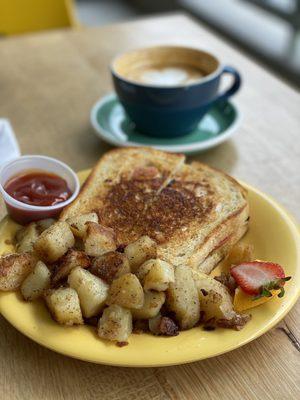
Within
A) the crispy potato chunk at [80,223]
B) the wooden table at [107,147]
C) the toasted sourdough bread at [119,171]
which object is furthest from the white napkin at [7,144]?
the crispy potato chunk at [80,223]

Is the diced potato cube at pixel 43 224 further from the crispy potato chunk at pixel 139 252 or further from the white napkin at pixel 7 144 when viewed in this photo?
the white napkin at pixel 7 144

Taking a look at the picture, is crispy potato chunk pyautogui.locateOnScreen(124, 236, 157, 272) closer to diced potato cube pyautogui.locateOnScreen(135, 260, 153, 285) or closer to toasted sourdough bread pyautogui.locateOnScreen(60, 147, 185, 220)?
diced potato cube pyautogui.locateOnScreen(135, 260, 153, 285)

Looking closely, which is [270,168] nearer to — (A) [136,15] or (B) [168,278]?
(B) [168,278]

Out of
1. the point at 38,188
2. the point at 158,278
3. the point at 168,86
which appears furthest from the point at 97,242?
the point at 168,86

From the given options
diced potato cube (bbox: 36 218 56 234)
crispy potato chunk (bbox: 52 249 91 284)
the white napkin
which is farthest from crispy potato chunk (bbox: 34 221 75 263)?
the white napkin

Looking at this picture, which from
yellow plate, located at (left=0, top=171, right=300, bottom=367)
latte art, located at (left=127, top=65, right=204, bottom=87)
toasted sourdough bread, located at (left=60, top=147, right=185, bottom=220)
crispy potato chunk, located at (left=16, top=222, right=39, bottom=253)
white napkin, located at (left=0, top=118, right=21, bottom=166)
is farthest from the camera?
latte art, located at (left=127, top=65, right=204, bottom=87)
